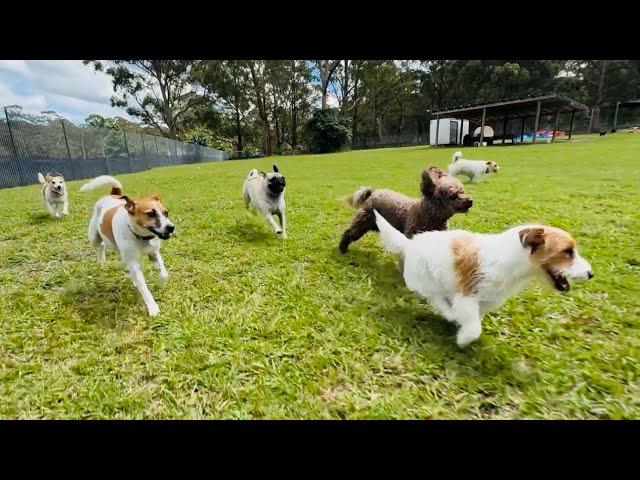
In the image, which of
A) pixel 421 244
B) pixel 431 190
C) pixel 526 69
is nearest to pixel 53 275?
pixel 421 244

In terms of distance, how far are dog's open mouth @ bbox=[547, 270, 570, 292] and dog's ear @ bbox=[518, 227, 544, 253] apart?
195 millimetres

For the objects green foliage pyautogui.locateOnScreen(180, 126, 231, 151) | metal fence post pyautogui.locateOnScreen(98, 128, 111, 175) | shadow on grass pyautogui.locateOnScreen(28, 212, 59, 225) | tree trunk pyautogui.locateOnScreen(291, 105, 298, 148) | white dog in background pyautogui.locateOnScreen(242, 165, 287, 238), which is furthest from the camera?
green foliage pyautogui.locateOnScreen(180, 126, 231, 151)

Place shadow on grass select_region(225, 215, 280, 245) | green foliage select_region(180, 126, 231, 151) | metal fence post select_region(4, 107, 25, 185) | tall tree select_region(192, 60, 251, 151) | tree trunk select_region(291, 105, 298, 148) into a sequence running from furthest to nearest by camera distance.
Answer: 1. green foliage select_region(180, 126, 231, 151)
2. tree trunk select_region(291, 105, 298, 148)
3. tall tree select_region(192, 60, 251, 151)
4. metal fence post select_region(4, 107, 25, 185)
5. shadow on grass select_region(225, 215, 280, 245)

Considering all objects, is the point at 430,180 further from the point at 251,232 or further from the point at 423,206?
the point at 251,232

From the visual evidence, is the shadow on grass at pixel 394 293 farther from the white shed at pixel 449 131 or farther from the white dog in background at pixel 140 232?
the white shed at pixel 449 131

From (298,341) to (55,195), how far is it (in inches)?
293

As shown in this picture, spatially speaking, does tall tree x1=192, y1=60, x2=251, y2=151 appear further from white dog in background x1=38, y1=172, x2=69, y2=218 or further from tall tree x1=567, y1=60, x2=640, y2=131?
tall tree x1=567, y1=60, x2=640, y2=131

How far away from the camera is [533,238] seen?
6.47ft

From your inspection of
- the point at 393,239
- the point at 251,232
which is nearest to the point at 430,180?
the point at 393,239

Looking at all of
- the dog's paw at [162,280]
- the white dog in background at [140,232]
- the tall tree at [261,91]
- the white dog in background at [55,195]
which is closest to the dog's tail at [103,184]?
the white dog in background at [140,232]

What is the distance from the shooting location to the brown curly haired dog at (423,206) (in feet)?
10.8

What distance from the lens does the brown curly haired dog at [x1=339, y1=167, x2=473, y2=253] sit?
3277 millimetres

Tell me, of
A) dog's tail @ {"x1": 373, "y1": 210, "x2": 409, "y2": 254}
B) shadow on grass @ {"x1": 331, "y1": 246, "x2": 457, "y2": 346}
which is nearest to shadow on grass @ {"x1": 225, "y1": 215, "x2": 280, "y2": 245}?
shadow on grass @ {"x1": 331, "y1": 246, "x2": 457, "y2": 346}

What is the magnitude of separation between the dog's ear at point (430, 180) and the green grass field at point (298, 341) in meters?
1.05
